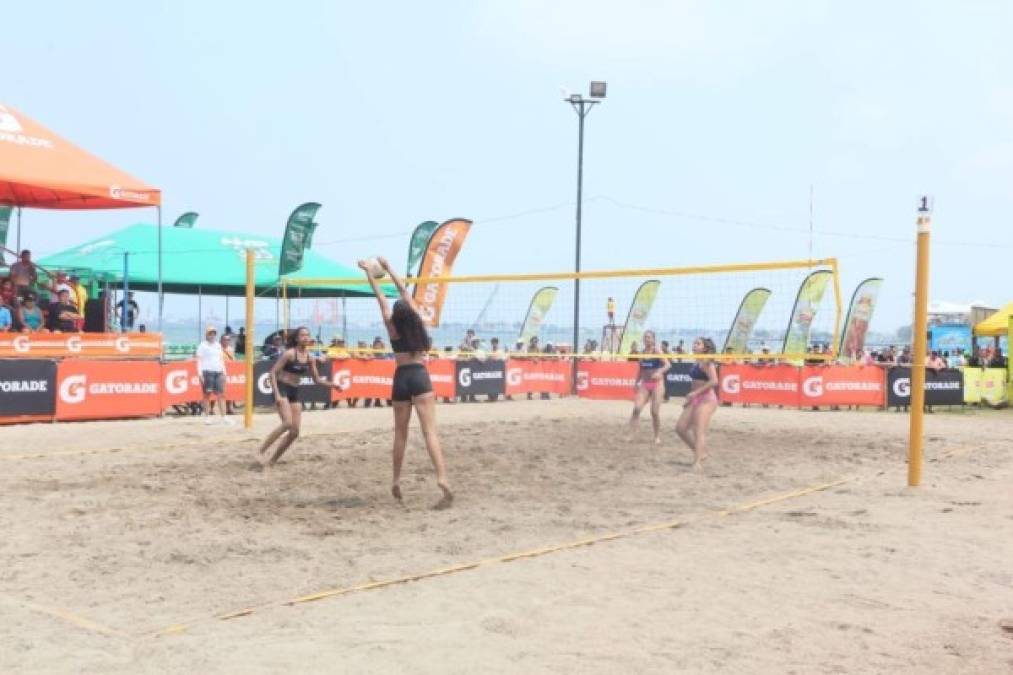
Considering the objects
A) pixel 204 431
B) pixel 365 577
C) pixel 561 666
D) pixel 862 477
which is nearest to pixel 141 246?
pixel 204 431

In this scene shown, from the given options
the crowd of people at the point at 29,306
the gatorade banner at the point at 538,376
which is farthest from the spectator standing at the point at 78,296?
the gatorade banner at the point at 538,376

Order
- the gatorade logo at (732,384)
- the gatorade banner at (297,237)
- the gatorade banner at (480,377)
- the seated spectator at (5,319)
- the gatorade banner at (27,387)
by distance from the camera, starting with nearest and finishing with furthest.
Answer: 1. the gatorade banner at (27,387)
2. the seated spectator at (5,319)
3. the gatorade banner at (480,377)
4. the gatorade logo at (732,384)
5. the gatorade banner at (297,237)

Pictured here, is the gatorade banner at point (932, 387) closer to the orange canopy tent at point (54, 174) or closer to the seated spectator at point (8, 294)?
the orange canopy tent at point (54, 174)

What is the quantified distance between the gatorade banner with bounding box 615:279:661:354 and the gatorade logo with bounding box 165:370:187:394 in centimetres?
1026

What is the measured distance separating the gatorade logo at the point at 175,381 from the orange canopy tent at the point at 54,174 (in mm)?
1993

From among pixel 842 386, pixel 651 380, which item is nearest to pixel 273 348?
pixel 651 380

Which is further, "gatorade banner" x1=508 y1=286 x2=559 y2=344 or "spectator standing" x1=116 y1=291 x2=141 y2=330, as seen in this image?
"gatorade banner" x1=508 y1=286 x2=559 y2=344

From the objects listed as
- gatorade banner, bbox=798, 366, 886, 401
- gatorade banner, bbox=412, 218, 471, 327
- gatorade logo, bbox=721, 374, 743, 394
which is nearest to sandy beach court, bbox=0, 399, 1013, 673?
gatorade banner, bbox=798, 366, 886, 401

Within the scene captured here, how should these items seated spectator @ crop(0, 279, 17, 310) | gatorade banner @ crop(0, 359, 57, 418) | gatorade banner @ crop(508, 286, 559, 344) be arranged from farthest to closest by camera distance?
gatorade banner @ crop(508, 286, 559, 344)
seated spectator @ crop(0, 279, 17, 310)
gatorade banner @ crop(0, 359, 57, 418)

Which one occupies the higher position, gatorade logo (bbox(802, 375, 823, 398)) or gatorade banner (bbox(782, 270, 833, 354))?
gatorade banner (bbox(782, 270, 833, 354))

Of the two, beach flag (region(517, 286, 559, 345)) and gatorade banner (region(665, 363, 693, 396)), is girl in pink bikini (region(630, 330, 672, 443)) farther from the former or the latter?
beach flag (region(517, 286, 559, 345))

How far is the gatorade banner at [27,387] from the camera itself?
13734 mm

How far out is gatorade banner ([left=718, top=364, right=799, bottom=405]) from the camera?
66.6 ft

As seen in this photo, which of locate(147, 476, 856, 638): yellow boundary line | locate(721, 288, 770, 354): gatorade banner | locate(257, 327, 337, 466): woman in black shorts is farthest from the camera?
locate(721, 288, 770, 354): gatorade banner
